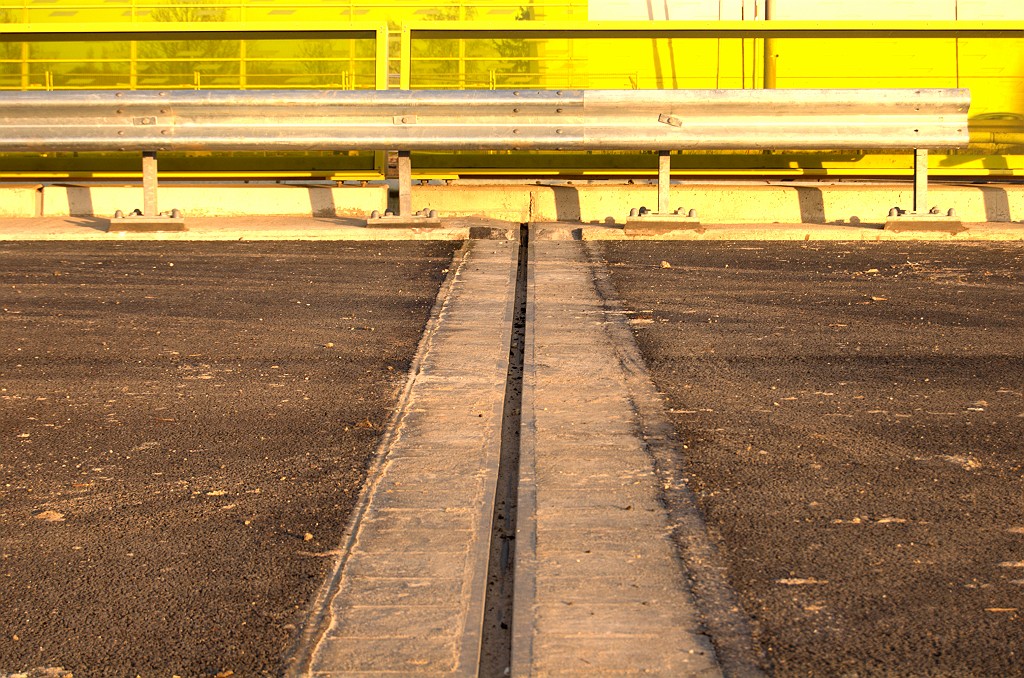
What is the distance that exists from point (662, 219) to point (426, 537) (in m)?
6.01

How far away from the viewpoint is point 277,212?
989 centimetres

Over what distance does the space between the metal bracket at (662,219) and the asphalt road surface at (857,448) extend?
1.51 meters

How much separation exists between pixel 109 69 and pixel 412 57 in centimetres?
247

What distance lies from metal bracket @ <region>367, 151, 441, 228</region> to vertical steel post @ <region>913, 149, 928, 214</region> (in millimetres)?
2987

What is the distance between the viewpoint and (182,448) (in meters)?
4.07

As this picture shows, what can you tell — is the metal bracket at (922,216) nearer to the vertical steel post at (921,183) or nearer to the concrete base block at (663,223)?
the vertical steel post at (921,183)

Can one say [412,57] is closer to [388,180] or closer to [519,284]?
[388,180]

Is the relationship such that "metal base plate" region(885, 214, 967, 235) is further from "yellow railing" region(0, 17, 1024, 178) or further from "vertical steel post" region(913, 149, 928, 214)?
"yellow railing" region(0, 17, 1024, 178)

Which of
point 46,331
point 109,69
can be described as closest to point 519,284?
point 46,331

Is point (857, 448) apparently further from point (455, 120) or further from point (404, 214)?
point (455, 120)

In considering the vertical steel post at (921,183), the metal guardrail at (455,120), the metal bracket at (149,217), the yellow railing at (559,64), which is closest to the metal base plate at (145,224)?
the metal bracket at (149,217)

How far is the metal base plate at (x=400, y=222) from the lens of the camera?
9070mm

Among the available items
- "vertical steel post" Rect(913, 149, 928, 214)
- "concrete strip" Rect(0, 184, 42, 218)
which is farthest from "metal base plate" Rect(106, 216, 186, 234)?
"vertical steel post" Rect(913, 149, 928, 214)

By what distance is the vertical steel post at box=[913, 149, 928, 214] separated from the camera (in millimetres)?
9141
